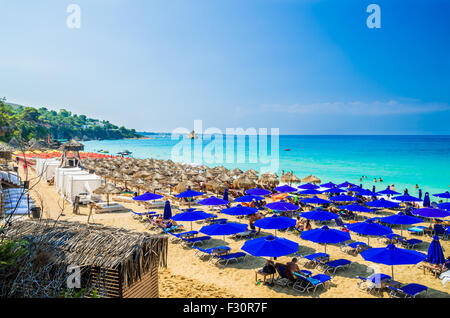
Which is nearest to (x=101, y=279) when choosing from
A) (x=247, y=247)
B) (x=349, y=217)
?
(x=247, y=247)

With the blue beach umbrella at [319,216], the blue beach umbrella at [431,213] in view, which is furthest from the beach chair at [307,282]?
the blue beach umbrella at [431,213]

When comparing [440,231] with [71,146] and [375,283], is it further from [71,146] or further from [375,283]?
[71,146]

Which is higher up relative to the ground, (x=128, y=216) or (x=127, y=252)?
(x=127, y=252)

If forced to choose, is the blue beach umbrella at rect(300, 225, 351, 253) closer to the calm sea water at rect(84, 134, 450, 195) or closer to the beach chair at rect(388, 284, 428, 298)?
the beach chair at rect(388, 284, 428, 298)

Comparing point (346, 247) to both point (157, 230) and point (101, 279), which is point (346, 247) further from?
point (101, 279)

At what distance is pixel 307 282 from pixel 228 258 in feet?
8.81

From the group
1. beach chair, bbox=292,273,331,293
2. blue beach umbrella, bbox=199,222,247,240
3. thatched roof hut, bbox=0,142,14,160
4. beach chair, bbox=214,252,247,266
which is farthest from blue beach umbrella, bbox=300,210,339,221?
thatched roof hut, bbox=0,142,14,160

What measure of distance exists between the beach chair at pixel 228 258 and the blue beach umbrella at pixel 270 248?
138cm

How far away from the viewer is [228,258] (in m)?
9.62

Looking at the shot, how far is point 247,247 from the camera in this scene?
27.9 ft

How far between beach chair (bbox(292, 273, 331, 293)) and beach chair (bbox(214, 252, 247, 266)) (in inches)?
88.0

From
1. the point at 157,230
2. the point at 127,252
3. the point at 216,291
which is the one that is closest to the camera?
the point at 127,252
